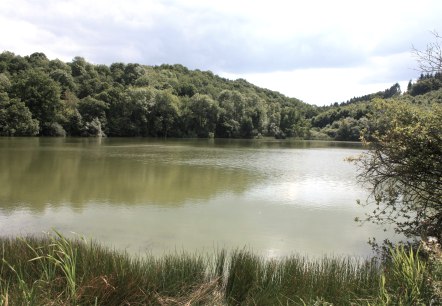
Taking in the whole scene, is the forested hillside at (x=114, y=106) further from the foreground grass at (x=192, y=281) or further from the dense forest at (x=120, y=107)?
the foreground grass at (x=192, y=281)

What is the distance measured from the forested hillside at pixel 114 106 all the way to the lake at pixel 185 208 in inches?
1442

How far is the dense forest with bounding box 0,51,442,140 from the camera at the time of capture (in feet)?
169

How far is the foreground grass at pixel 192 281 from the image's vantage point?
356cm

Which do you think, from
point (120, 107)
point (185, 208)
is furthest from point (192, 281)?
point (120, 107)

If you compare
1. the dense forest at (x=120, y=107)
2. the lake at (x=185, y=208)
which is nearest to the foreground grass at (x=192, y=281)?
the lake at (x=185, y=208)

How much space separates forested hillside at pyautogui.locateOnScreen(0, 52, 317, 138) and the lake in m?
36.6

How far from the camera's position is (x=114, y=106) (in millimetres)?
62781

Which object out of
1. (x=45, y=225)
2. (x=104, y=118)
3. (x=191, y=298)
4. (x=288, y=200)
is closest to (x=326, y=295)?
(x=191, y=298)

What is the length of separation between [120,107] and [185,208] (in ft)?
181

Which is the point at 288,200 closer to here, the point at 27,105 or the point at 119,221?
the point at 119,221

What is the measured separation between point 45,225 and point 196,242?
3578mm

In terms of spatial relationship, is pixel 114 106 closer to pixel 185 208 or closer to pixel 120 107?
pixel 120 107

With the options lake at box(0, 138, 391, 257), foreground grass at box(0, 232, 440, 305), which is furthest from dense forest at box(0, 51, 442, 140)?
foreground grass at box(0, 232, 440, 305)

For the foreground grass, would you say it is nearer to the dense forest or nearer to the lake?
the lake
